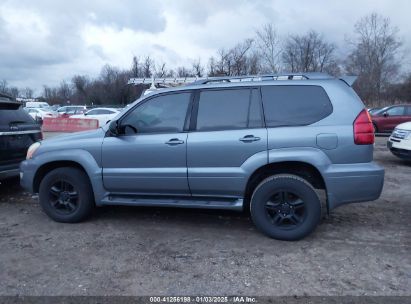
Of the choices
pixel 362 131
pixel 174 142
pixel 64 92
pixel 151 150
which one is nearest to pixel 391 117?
pixel 362 131

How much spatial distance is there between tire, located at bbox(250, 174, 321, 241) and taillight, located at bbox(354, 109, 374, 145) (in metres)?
0.75

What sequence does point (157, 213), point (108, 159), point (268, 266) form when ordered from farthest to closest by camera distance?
point (157, 213)
point (108, 159)
point (268, 266)

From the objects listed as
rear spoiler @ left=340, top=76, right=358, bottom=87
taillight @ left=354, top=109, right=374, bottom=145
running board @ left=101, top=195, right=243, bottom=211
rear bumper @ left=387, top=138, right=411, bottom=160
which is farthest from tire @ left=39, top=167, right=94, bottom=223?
rear bumper @ left=387, top=138, right=411, bottom=160

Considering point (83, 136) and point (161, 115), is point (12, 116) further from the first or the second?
point (161, 115)

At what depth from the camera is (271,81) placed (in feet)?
15.5

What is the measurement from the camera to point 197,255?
4.20m

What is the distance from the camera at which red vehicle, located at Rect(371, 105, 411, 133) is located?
17.4 meters

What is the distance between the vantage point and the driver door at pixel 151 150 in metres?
4.75

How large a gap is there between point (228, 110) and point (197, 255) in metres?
1.75

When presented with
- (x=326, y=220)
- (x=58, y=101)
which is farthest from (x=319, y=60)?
(x=326, y=220)

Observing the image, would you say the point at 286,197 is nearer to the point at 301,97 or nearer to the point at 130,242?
the point at 301,97

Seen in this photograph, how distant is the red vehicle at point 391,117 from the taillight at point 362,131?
14.5m

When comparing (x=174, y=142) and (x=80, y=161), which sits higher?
(x=174, y=142)

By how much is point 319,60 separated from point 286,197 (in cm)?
6744
